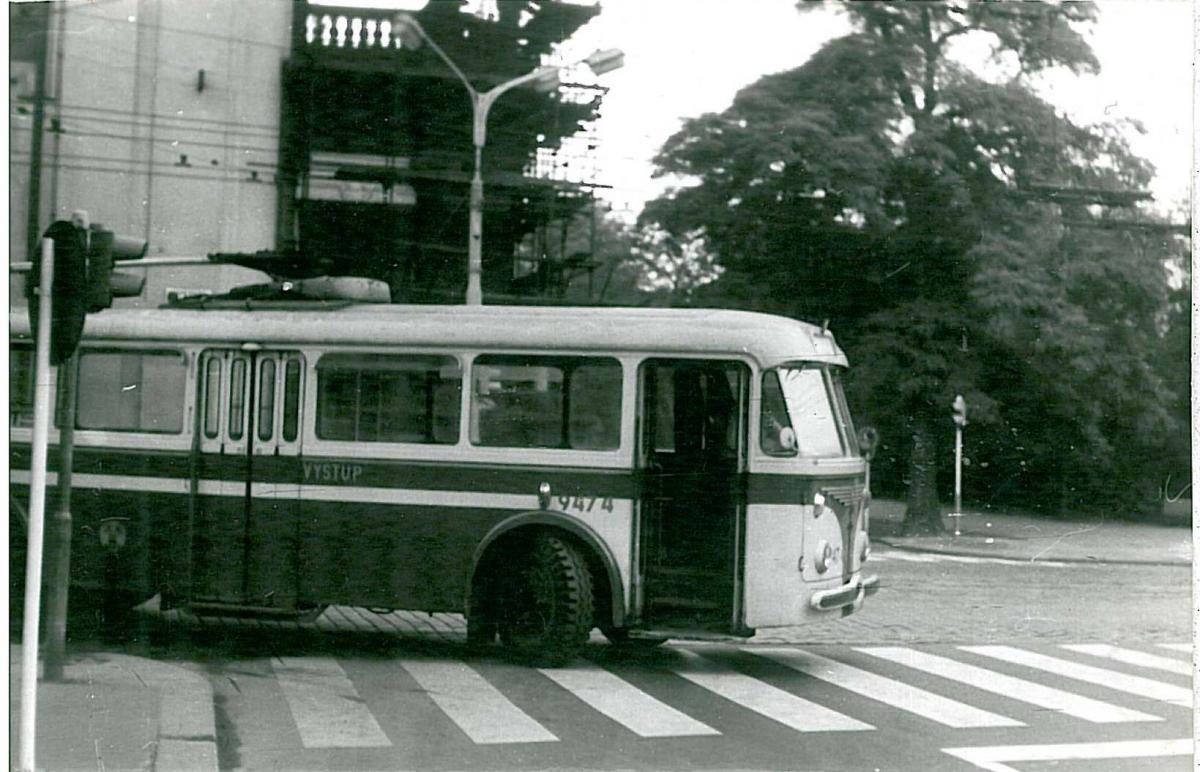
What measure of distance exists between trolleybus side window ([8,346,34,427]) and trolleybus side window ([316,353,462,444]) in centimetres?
117

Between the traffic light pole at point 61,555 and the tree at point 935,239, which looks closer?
the traffic light pole at point 61,555

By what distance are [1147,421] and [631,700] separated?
9.75ft

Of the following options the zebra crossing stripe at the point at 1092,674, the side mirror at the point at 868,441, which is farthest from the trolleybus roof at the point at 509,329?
the zebra crossing stripe at the point at 1092,674

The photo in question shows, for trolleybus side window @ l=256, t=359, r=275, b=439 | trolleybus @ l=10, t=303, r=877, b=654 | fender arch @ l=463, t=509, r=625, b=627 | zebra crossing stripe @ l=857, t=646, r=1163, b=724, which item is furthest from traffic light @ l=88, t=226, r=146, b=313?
zebra crossing stripe @ l=857, t=646, r=1163, b=724

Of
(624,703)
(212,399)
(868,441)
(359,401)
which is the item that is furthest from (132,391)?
(868,441)

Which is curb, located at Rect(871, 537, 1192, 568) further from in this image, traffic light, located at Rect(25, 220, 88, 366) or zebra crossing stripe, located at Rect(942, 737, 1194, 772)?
traffic light, located at Rect(25, 220, 88, 366)

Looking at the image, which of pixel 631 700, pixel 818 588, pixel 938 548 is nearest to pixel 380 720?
pixel 631 700

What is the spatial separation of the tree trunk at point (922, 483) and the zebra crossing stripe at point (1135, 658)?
1.02 metres

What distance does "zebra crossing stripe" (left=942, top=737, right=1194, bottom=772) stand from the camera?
5.32 m

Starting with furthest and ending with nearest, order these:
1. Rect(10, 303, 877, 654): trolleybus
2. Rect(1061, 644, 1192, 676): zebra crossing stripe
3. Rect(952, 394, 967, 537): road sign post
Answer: Rect(1061, 644, 1192, 676): zebra crossing stripe → Rect(952, 394, 967, 537): road sign post → Rect(10, 303, 877, 654): trolleybus

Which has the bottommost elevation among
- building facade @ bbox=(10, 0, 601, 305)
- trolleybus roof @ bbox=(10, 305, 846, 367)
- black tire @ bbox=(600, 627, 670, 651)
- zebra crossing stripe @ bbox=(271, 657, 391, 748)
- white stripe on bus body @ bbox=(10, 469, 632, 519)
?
zebra crossing stripe @ bbox=(271, 657, 391, 748)

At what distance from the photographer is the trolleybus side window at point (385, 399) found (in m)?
5.70

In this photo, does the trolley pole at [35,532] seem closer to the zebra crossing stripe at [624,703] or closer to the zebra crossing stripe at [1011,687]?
the zebra crossing stripe at [624,703]

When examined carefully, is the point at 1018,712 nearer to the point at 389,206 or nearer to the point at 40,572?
the point at 389,206
